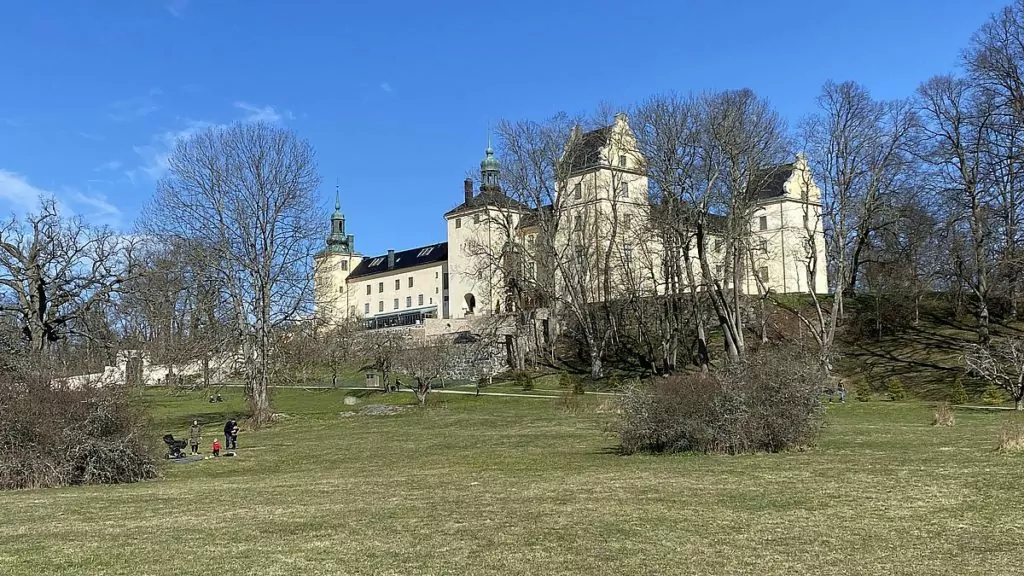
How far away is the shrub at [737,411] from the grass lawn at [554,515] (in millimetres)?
680

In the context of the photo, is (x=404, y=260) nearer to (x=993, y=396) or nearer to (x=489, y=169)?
(x=489, y=169)

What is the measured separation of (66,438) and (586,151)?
1569 inches

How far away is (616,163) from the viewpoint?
2245 inches

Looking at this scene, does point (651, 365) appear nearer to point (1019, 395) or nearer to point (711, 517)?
point (1019, 395)

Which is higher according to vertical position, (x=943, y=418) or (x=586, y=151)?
(x=586, y=151)

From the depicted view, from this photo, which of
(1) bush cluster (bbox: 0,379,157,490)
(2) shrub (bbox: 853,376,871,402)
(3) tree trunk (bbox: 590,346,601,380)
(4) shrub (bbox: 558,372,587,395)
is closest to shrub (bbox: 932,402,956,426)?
(2) shrub (bbox: 853,376,871,402)

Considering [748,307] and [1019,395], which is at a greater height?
[748,307]

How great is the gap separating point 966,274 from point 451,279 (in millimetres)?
46166

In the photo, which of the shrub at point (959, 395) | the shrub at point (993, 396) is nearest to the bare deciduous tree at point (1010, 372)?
the shrub at point (993, 396)

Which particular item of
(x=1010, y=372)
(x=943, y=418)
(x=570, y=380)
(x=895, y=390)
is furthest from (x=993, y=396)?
(x=570, y=380)

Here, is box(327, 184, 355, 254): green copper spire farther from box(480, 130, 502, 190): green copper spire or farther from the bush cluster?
the bush cluster

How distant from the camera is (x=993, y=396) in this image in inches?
1330

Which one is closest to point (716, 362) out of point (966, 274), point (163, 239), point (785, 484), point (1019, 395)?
point (966, 274)

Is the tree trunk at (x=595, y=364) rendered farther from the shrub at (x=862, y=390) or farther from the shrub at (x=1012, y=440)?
the shrub at (x=1012, y=440)
